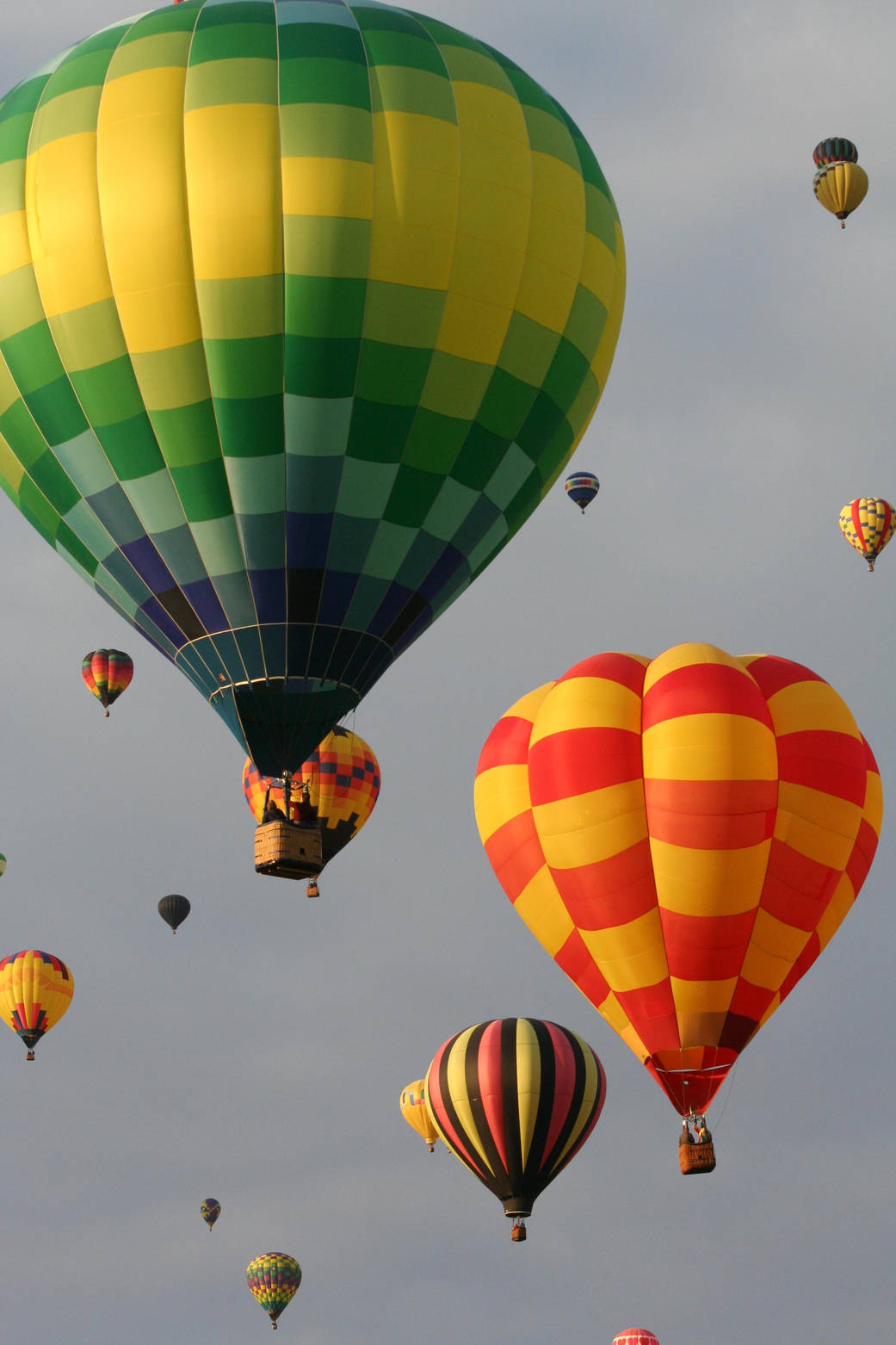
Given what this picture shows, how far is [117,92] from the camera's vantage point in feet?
62.3

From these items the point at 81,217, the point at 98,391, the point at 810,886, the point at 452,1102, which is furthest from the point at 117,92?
the point at 452,1102

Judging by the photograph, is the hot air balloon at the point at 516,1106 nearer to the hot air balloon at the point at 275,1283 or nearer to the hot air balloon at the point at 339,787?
the hot air balloon at the point at 339,787

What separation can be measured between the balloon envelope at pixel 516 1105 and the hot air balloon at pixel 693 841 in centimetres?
407

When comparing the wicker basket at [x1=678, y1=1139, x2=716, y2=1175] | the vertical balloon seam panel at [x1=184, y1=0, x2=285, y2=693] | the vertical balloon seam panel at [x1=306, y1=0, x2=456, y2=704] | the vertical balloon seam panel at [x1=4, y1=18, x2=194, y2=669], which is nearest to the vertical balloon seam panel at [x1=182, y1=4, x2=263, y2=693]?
the vertical balloon seam panel at [x1=184, y1=0, x2=285, y2=693]

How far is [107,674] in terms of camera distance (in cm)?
3203

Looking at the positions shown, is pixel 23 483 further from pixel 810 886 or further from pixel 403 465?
pixel 810 886

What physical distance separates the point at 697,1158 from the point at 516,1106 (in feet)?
16.3

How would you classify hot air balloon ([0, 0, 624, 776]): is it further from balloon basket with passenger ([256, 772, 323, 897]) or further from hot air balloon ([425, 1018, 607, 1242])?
hot air balloon ([425, 1018, 607, 1242])

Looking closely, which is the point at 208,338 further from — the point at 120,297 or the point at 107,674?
the point at 107,674

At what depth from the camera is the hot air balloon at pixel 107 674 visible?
3200 cm

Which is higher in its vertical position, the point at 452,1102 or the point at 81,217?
the point at 81,217

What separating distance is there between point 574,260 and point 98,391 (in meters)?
3.76

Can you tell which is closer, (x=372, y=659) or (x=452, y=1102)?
(x=372, y=659)

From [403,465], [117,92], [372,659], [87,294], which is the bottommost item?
[372,659]
